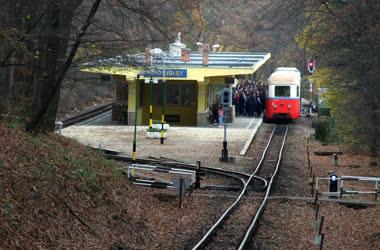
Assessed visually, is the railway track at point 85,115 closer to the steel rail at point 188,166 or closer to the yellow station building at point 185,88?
the yellow station building at point 185,88

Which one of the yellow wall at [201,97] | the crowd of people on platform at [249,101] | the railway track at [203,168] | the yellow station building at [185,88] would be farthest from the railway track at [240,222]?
the crowd of people on platform at [249,101]

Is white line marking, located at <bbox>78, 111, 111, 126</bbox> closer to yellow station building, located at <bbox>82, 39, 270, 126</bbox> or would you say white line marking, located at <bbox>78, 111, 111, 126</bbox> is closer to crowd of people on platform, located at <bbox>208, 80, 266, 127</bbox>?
yellow station building, located at <bbox>82, 39, 270, 126</bbox>

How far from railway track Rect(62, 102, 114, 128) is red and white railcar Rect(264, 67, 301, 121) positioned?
12197 millimetres

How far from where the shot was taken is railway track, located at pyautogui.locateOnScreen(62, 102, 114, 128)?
137ft

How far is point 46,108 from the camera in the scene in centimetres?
1652

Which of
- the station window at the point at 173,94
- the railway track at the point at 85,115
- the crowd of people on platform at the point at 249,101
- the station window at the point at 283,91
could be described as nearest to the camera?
the railway track at the point at 85,115

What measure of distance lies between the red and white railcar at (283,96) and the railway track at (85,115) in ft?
40.0

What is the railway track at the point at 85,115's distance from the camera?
4163 cm

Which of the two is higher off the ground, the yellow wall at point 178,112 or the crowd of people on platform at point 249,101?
the crowd of people on platform at point 249,101

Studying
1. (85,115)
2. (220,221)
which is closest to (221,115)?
(85,115)

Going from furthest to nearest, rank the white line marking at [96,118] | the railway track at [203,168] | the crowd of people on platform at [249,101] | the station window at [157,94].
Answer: the crowd of people on platform at [249,101] < the station window at [157,94] < the white line marking at [96,118] < the railway track at [203,168]

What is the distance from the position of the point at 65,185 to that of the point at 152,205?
3628 mm

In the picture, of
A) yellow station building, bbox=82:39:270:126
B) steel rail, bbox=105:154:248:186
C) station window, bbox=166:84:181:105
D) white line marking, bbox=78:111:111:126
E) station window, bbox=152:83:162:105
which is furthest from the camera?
station window, bbox=166:84:181:105

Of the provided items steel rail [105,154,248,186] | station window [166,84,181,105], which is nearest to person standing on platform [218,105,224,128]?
station window [166,84,181,105]
